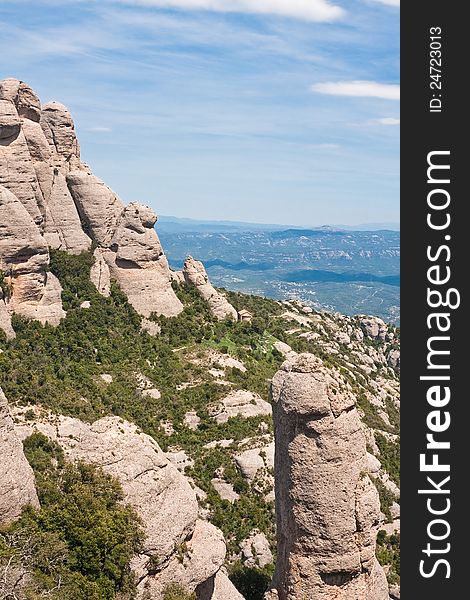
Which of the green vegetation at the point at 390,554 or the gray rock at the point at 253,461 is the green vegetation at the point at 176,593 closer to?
the green vegetation at the point at 390,554

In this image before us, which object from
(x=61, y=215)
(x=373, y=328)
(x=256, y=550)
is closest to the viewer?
(x=256, y=550)

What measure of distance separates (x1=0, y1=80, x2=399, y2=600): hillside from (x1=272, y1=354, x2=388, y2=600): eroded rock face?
0.23 ft

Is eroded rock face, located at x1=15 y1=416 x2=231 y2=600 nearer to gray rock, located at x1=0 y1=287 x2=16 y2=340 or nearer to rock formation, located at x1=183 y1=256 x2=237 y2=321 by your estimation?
gray rock, located at x1=0 y1=287 x2=16 y2=340

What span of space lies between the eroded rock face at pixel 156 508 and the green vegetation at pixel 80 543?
2.19 feet

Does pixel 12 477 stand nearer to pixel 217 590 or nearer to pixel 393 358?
pixel 217 590

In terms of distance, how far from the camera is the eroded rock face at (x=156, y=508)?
78.4 ft

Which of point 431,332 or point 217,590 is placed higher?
point 431,332

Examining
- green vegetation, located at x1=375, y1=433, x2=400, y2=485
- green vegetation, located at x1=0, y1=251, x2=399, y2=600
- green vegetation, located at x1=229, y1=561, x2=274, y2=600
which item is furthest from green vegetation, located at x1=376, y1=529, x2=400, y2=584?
green vegetation, located at x1=375, y1=433, x2=400, y2=485

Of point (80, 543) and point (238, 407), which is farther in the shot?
point (238, 407)

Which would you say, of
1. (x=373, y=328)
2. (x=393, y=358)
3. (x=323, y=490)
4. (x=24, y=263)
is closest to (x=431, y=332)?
(x=323, y=490)

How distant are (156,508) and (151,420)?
78.6 feet

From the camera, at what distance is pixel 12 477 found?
23281 mm

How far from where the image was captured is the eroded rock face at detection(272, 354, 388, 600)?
24.5 meters

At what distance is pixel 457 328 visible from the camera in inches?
761
